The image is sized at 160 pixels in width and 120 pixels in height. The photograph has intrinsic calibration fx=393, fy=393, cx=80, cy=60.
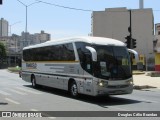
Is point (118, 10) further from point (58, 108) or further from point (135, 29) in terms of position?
point (58, 108)

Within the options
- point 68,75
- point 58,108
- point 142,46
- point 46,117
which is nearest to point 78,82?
point 68,75

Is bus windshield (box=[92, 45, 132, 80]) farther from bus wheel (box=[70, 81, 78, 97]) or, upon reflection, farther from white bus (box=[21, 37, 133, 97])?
bus wheel (box=[70, 81, 78, 97])

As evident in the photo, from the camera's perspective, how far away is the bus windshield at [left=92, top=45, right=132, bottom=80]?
17500 millimetres

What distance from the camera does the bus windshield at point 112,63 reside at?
17.5m

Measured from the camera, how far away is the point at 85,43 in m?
18.4

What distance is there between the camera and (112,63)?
17.8 meters

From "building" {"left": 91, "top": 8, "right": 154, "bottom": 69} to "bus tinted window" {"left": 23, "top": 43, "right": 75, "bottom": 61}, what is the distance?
207 ft

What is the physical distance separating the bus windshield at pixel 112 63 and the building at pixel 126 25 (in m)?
71.2

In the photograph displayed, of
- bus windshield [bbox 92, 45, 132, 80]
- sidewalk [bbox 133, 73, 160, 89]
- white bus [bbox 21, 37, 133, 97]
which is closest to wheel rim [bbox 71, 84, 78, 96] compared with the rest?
white bus [bbox 21, 37, 133, 97]

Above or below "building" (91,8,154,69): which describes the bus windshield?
below

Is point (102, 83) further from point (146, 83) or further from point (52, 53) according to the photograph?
point (146, 83)

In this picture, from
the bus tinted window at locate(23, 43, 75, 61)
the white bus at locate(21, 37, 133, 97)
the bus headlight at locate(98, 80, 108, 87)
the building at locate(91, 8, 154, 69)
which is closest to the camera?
the bus headlight at locate(98, 80, 108, 87)

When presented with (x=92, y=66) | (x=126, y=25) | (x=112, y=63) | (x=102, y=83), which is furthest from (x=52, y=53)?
(x=126, y=25)

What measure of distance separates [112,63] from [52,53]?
231 inches
